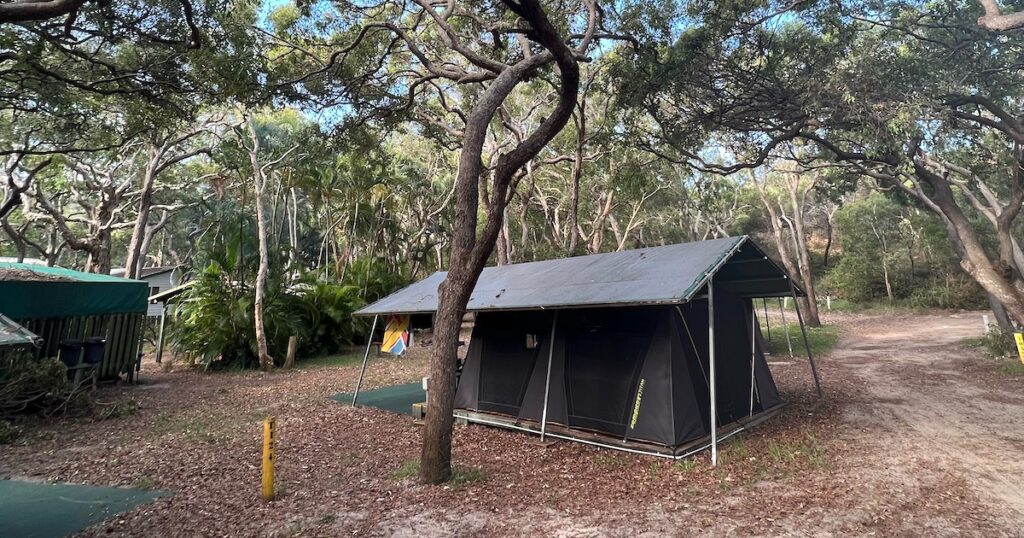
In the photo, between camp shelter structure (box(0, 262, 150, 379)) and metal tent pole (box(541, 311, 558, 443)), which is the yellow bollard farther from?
camp shelter structure (box(0, 262, 150, 379))

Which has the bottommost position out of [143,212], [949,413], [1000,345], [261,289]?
[949,413]

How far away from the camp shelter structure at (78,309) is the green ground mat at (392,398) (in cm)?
514

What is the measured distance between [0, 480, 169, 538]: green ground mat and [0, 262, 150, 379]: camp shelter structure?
15.2 ft

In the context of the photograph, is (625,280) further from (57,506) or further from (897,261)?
(897,261)

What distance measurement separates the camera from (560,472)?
565 centimetres

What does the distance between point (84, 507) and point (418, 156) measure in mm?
22068

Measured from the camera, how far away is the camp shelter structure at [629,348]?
6055 millimetres

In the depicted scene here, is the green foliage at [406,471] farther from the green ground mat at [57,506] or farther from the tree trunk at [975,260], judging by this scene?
the tree trunk at [975,260]

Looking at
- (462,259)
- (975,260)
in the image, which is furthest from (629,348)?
(975,260)

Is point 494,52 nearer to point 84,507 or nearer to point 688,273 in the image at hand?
point 688,273

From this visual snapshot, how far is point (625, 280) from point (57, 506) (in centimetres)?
615

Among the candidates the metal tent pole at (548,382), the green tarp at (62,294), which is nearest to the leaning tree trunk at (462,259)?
the metal tent pole at (548,382)

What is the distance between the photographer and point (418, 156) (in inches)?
1003

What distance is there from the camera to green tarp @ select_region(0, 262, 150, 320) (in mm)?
9422
